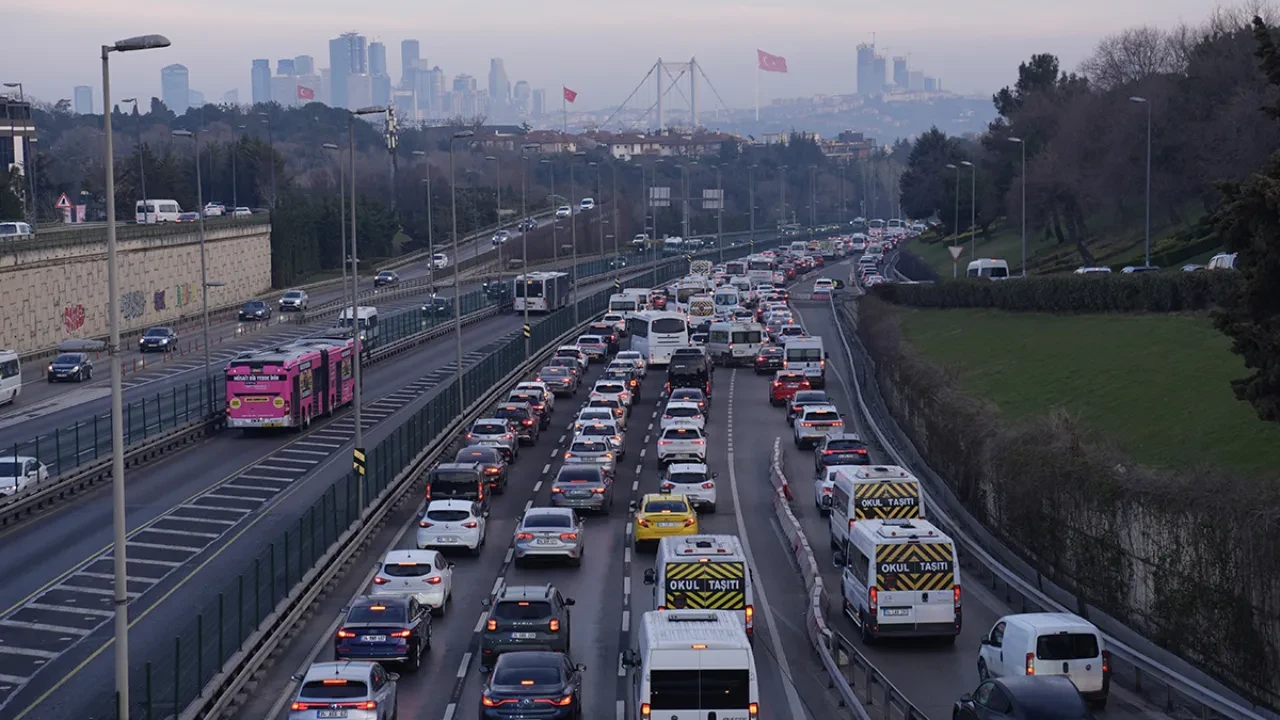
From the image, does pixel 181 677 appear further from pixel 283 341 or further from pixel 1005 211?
pixel 1005 211

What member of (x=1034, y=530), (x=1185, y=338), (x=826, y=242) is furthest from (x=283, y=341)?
(x=826, y=242)

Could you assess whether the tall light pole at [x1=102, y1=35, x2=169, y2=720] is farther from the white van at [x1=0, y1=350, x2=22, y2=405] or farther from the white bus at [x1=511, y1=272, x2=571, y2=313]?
the white bus at [x1=511, y1=272, x2=571, y2=313]

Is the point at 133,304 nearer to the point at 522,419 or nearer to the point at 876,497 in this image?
the point at 522,419

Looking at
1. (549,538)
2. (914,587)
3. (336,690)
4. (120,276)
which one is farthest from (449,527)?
(120,276)

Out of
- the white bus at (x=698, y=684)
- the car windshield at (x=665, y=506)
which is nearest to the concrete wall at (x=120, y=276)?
the car windshield at (x=665, y=506)

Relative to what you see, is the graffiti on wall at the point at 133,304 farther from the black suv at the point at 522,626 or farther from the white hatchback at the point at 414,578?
the black suv at the point at 522,626

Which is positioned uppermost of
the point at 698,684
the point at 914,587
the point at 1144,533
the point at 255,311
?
the point at 1144,533

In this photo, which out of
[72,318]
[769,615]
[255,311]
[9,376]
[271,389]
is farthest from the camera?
[255,311]
